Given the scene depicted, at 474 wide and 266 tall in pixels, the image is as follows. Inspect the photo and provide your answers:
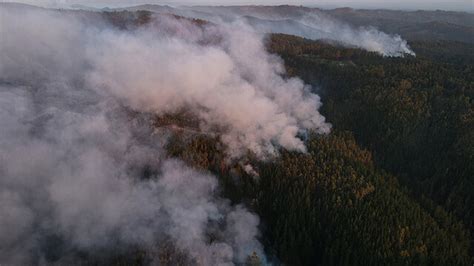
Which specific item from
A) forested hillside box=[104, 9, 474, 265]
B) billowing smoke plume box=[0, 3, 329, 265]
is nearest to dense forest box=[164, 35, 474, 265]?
forested hillside box=[104, 9, 474, 265]

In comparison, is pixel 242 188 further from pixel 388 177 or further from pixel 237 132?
pixel 388 177

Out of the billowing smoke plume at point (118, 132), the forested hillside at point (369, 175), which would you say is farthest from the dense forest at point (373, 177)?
the billowing smoke plume at point (118, 132)

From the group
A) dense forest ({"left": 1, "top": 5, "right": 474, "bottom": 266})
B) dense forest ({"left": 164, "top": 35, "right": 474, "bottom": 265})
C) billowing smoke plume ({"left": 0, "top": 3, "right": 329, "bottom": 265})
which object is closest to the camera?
billowing smoke plume ({"left": 0, "top": 3, "right": 329, "bottom": 265})

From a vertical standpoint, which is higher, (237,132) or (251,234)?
(237,132)

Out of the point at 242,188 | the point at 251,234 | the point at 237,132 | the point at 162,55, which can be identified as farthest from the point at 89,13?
the point at 251,234

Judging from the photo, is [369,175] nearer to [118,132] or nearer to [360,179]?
[360,179]

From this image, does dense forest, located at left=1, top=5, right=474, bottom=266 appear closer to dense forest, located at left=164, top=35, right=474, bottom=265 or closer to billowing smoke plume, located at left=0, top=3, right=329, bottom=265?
dense forest, located at left=164, top=35, right=474, bottom=265

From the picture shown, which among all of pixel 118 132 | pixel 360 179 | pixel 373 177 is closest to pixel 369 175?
pixel 373 177

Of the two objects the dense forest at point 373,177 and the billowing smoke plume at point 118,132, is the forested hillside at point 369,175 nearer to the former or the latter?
the dense forest at point 373,177

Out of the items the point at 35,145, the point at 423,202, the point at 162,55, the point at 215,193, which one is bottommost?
the point at 423,202
